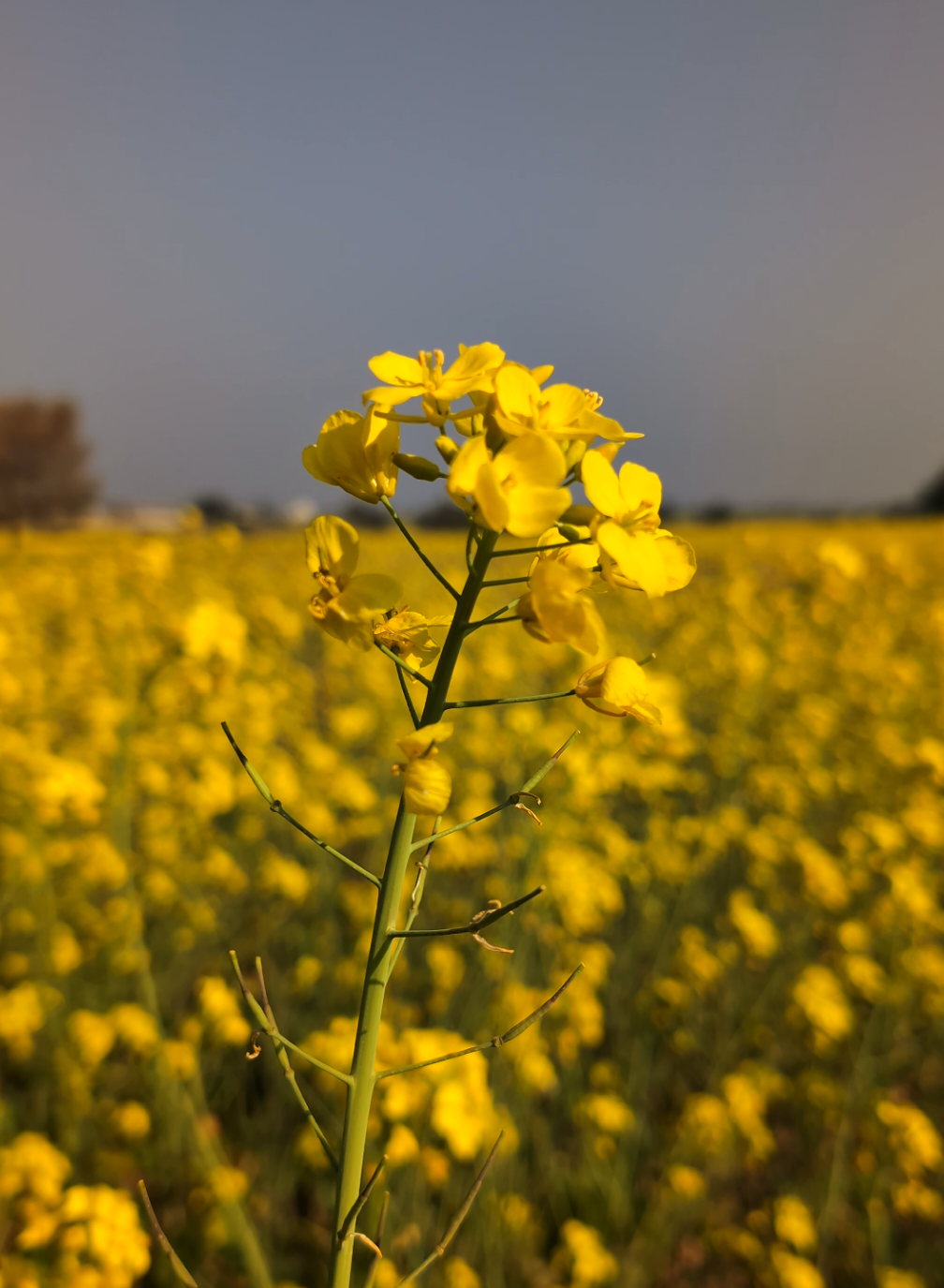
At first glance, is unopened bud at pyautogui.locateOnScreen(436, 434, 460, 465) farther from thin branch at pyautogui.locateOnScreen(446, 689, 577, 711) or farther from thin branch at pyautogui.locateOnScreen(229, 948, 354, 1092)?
thin branch at pyautogui.locateOnScreen(229, 948, 354, 1092)

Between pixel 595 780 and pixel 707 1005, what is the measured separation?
1.87 meters

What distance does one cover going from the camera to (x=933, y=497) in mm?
45000

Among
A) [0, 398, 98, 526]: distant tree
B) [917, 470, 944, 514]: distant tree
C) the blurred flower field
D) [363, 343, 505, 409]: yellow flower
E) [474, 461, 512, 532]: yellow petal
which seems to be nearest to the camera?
[474, 461, 512, 532]: yellow petal

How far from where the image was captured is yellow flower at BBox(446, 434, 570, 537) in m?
0.68

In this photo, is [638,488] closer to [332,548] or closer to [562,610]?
[562,610]

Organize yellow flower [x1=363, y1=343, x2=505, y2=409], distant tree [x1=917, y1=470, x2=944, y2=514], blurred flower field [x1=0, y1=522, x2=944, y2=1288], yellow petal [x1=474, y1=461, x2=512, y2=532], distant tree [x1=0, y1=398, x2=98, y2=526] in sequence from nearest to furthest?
yellow petal [x1=474, y1=461, x2=512, y2=532] → yellow flower [x1=363, y1=343, x2=505, y2=409] → blurred flower field [x1=0, y1=522, x2=944, y2=1288] → distant tree [x1=0, y1=398, x2=98, y2=526] → distant tree [x1=917, y1=470, x2=944, y2=514]

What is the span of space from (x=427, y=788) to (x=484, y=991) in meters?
2.51

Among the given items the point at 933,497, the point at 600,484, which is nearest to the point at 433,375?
the point at 600,484

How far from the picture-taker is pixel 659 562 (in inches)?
30.2

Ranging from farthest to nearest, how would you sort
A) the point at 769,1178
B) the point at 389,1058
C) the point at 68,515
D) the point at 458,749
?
the point at 68,515, the point at 458,749, the point at 769,1178, the point at 389,1058

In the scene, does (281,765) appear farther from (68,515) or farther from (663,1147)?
(68,515)

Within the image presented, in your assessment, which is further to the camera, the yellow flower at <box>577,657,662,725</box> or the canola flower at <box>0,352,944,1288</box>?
the canola flower at <box>0,352,944,1288</box>

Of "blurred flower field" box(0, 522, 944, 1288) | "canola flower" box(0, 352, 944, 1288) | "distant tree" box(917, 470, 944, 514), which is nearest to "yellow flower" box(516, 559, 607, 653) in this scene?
"blurred flower field" box(0, 522, 944, 1288)

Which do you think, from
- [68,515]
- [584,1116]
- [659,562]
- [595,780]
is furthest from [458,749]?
[68,515]
